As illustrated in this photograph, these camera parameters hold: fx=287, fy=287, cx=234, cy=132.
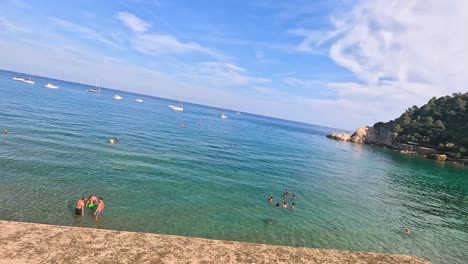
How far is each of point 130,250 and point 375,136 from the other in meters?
124

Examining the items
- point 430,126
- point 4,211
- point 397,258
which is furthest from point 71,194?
point 430,126

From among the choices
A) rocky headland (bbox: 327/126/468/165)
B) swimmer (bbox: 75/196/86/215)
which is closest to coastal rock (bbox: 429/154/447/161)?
rocky headland (bbox: 327/126/468/165)

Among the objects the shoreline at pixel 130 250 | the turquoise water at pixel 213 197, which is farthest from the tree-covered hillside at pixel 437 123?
the shoreline at pixel 130 250

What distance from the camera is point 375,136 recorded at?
119 m

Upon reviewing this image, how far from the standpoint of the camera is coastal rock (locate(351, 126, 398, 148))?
108m

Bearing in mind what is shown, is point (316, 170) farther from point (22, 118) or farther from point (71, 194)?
point (22, 118)

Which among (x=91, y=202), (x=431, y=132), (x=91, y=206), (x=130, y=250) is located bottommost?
(x=91, y=206)

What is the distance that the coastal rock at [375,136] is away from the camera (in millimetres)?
108287

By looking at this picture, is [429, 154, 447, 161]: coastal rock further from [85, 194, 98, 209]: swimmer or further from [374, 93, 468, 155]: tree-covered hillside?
[85, 194, 98, 209]: swimmer

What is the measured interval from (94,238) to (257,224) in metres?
12.4

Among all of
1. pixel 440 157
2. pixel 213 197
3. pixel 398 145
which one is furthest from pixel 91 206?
pixel 398 145

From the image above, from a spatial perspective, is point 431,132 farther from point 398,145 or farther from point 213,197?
point 213,197

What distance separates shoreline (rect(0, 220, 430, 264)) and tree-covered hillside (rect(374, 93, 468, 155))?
9781cm

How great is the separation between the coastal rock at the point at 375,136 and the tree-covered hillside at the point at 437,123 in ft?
8.04
